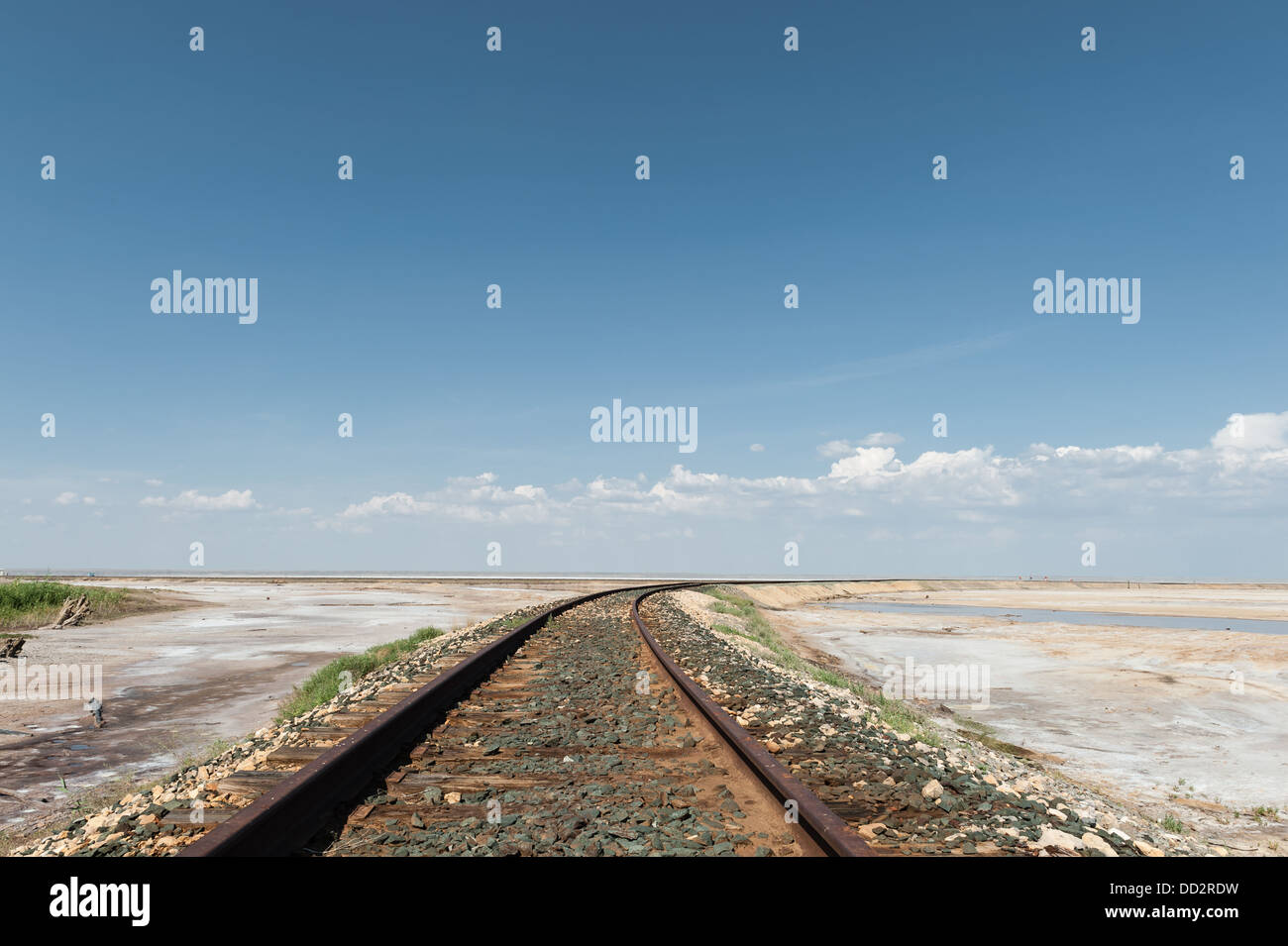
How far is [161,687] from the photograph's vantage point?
1327 centimetres

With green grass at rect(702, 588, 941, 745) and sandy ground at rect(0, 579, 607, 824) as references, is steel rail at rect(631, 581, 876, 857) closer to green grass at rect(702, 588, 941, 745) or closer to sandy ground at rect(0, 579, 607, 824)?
green grass at rect(702, 588, 941, 745)

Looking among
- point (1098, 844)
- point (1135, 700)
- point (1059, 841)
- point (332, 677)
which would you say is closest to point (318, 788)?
point (1059, 841)

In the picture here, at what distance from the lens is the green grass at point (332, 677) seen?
10.4 m

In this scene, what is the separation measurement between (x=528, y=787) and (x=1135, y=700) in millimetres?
14373

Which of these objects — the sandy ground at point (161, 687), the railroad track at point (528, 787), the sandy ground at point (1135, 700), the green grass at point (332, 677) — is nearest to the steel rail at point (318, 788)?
the railroad track at point (528, 787)

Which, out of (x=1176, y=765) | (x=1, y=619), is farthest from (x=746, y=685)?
(x=1, y=619)

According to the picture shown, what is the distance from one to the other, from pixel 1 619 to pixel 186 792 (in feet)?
93.5

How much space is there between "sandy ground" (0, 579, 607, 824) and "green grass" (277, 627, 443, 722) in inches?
17.0

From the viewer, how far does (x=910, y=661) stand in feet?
68.6

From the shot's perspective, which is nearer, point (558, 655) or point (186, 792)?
point (186, 792)

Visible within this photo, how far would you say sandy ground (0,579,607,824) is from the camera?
8.09 m

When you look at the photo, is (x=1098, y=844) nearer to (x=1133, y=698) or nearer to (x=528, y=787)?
(x=528, y=787)

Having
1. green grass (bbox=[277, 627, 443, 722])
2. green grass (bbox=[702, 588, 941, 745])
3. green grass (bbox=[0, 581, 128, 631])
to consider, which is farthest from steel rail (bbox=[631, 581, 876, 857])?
green grass (bbox=[0, 581, 128, 631])
